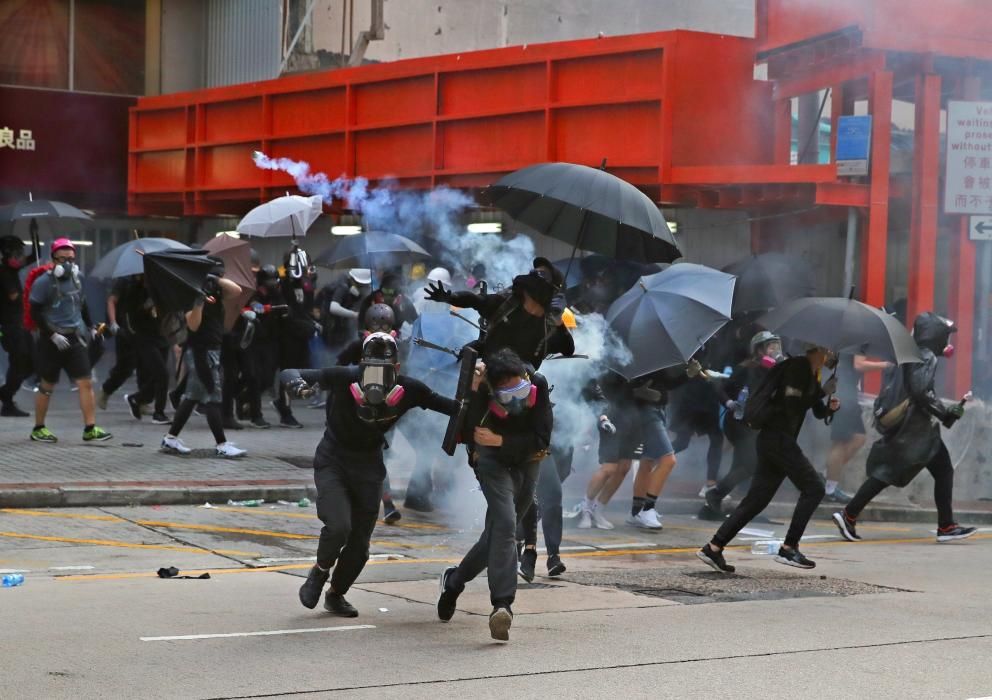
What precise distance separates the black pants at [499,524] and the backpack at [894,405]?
4724mm

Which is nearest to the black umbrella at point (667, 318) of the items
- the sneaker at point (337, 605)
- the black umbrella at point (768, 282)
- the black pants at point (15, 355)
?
the sneaker at point (337, 605)

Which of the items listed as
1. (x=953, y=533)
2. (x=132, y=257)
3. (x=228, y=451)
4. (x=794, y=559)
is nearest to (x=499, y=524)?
(x=794, y=559)

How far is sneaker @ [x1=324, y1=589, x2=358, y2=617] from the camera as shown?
7.30 m

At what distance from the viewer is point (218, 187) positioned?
1956 cm

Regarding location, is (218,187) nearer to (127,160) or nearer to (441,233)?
(127,160)

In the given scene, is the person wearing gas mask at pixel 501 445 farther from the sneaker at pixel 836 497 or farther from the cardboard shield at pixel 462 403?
the sneaker at pixel 836 497

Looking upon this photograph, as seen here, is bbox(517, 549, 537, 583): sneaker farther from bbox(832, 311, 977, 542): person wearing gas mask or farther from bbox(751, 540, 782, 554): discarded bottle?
bbox(832, 311, 977, 542): person wearing gas mask

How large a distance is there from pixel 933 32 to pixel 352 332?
6.63 metres

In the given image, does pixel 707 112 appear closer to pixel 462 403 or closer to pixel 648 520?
pixel 648 520

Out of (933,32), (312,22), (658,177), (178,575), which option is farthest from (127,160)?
(178,575)

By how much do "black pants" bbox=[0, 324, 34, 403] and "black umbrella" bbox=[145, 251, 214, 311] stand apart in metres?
2.76

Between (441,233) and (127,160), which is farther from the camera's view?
(127,160)

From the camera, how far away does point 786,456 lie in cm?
930

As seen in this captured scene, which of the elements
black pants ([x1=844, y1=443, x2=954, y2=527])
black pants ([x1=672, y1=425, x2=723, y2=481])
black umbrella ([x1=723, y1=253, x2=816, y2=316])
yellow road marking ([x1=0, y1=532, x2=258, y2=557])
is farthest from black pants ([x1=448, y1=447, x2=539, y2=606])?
black umbrella ([x1=723, y1=253, x2=816, y2=316])
